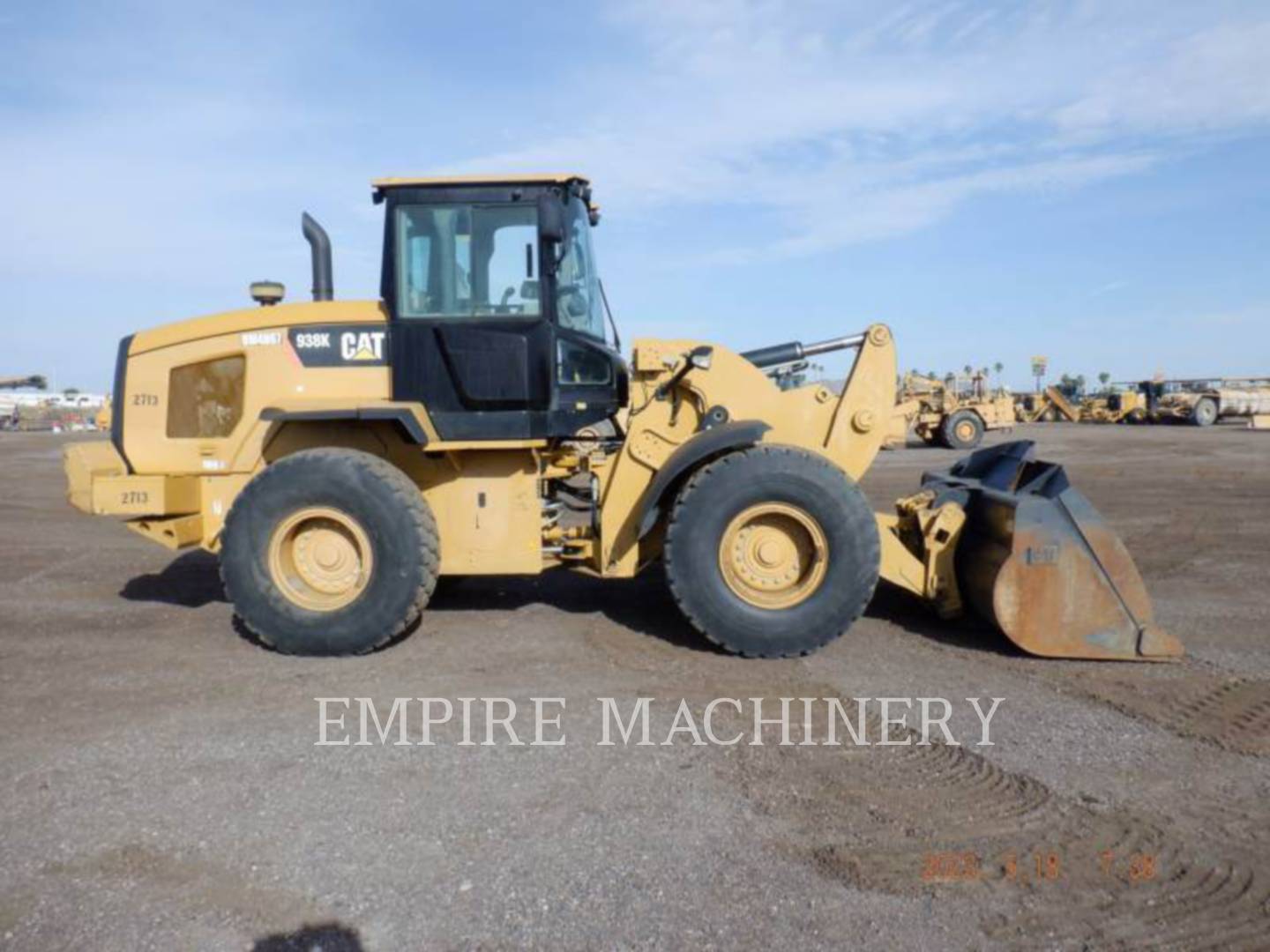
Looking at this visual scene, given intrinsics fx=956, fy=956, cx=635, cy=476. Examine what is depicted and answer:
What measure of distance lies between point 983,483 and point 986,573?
100 cm

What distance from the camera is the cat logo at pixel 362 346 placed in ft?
20.0

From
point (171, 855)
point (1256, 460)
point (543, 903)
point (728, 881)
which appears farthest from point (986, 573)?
point (1256, 460)

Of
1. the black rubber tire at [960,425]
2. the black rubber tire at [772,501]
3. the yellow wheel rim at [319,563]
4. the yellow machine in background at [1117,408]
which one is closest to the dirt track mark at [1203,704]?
the black rubber tire at [772,501]

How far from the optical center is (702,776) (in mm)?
3990

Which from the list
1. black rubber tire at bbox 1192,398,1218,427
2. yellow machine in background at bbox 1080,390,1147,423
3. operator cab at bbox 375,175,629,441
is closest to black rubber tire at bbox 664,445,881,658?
operator cab at bbox 375,175,629,441

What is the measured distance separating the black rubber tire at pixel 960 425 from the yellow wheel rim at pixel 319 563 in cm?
2438

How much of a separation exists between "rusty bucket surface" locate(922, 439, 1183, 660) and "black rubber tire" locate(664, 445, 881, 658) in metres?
0.75

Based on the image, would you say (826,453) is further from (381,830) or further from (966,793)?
(381,830)

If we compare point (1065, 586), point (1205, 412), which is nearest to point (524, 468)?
point (1065, 586)

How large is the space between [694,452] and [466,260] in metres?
1.93

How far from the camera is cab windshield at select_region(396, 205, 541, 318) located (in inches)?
239

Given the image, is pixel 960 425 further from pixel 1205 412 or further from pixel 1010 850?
pixel 1010 850

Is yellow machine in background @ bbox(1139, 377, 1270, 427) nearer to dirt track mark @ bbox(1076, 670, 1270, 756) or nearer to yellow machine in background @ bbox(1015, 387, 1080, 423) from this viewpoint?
yellow machine in background @ bbox(1015, 387, 1080, 423)

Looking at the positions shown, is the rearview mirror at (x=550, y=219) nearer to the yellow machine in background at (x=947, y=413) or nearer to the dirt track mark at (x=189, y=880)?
the dirt track mark at (x=189, y=880)
